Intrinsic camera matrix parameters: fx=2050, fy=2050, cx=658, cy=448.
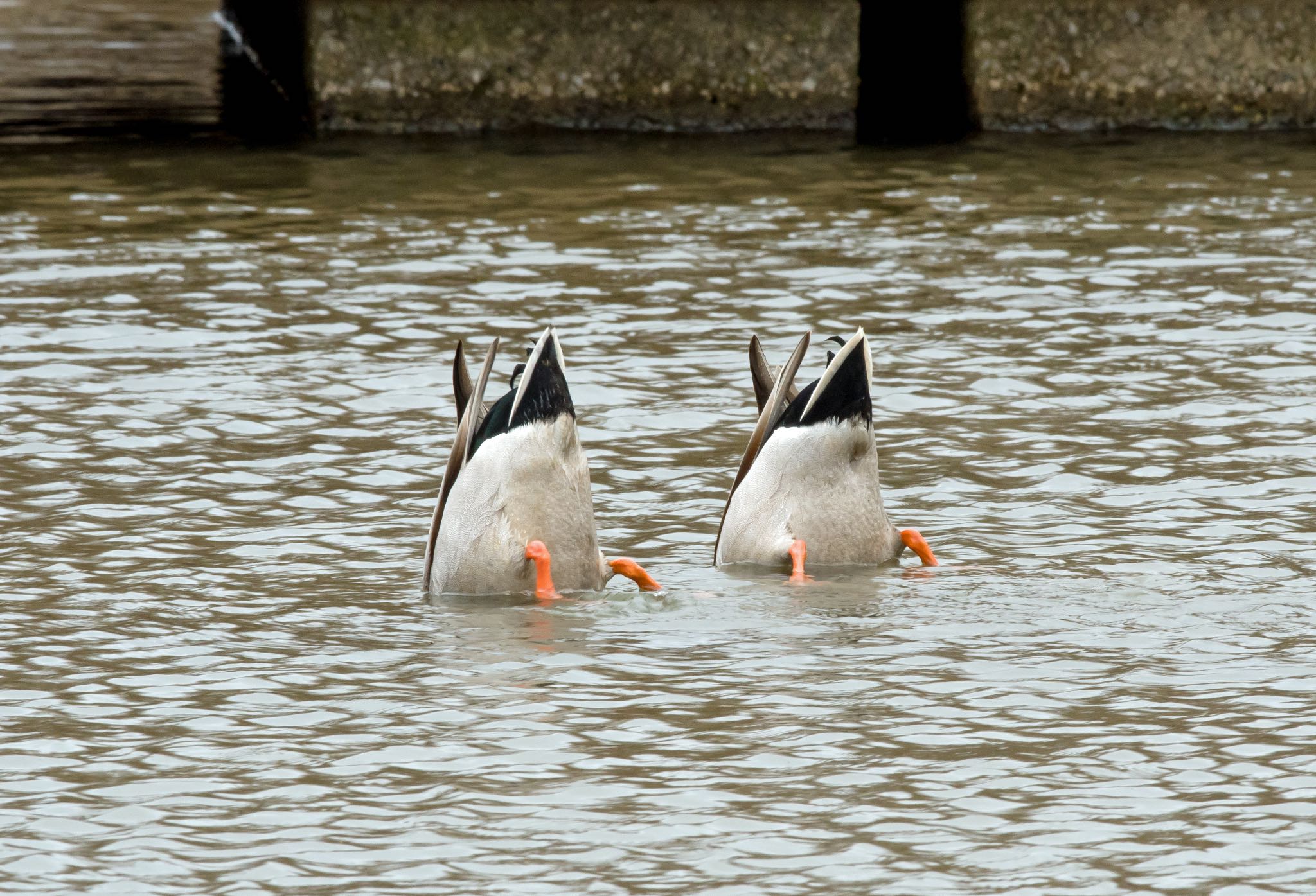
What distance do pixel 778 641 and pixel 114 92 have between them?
15.6 metres

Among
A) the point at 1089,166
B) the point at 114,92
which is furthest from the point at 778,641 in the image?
the point at 114,92

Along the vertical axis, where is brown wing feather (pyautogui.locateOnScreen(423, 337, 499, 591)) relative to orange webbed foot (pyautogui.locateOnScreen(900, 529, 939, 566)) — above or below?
above

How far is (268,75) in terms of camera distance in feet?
76.0

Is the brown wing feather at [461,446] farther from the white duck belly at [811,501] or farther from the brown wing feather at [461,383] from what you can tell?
the white duck belly at [811,501]

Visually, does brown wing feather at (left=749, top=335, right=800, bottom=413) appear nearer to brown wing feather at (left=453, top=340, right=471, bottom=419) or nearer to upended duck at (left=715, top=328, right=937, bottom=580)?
upended duck at (left=715, top=328, right=937, bottom=580)

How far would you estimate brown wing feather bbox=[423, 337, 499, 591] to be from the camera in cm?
786

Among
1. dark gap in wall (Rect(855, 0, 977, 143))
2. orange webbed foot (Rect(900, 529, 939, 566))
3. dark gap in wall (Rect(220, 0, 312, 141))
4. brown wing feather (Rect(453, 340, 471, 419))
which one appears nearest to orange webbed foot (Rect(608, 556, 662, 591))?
brown wing feather (Rect(453, 340, 471, 419))

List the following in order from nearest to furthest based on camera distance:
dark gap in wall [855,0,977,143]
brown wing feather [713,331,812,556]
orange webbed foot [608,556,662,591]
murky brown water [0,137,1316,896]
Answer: murky brown water [0,137,1316,896], orange webbed foot [608,556,662,591], brown wing feather [713,331,812,556], dark gap in wall [855,0,977,143]

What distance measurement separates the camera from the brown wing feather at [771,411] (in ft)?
26.9

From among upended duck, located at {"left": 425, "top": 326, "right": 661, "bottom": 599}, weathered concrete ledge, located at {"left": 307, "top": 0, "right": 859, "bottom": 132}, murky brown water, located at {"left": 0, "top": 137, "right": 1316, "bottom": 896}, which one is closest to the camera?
murky brown water, located at {"left": 0, "top": 137, "right": 1316, "bottom": 896}

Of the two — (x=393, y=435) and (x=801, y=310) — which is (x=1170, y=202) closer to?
(x=801, y=310)

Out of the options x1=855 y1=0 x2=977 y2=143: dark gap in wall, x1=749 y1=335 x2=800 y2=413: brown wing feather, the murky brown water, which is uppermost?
x1=855 y1=0 x2=977 y2=143: dark gap in wall

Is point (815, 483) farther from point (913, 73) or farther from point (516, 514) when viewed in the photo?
point (913, 73)

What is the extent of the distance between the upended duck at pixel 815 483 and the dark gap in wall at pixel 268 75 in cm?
1144
